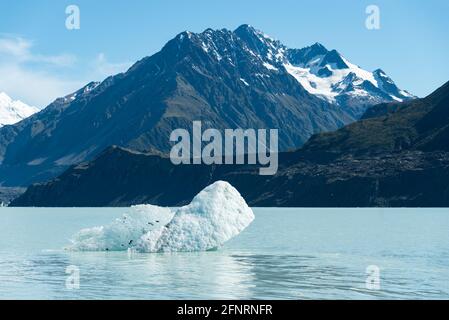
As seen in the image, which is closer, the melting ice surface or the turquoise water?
the turquoise water

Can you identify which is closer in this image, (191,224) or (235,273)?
(235,273)

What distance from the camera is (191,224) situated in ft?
213

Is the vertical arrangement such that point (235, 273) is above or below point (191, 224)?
below

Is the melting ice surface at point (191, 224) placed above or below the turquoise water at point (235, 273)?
above

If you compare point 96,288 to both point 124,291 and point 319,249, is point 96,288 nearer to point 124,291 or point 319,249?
point 124,291

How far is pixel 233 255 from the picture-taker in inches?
2596

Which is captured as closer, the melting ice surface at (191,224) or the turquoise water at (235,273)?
the turquoise water at (235,273)

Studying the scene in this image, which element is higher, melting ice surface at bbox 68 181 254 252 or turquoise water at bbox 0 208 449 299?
melting ice surface at bbox 68 181 254 252

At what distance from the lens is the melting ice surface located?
212 feet

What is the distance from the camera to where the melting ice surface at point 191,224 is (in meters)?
64.8
